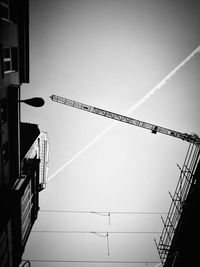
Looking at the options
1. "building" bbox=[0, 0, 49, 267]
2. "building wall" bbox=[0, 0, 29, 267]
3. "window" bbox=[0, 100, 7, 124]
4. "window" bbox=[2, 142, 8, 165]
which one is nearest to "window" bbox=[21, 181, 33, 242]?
"building" bbox=[0, 0, 49, 267]

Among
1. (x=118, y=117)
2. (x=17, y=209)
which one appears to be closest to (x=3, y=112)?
(x=17, y=209)

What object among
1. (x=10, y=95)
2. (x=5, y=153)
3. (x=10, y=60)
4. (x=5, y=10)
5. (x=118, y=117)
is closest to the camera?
(x=5, y=10)

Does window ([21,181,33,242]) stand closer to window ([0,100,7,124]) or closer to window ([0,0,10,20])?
window ([0,100,7,124])

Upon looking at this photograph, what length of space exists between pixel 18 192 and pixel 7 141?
5.28m

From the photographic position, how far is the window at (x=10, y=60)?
14.8m

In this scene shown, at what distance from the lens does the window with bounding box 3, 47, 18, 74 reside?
48.6 feet

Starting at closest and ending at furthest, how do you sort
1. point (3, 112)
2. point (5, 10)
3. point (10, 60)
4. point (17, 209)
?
point (5, 10)
point (3, 112)
point (10, 60)
point (17, 209)

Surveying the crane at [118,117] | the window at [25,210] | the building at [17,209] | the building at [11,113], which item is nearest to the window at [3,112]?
the building at [11,113]

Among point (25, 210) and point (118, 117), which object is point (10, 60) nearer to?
point (25, 210)

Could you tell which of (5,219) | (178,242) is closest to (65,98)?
(5,219)

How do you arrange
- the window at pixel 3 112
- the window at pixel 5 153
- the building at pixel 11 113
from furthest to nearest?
the window at pixel 5 153 → the window at pixel 3 112 → the building at pixel 11 113

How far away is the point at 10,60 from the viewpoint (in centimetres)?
1549

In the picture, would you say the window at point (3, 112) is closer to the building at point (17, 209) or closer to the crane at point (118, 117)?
the building at point (17, 209)

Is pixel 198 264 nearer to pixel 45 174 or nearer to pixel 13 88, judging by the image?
pixel 13 88
